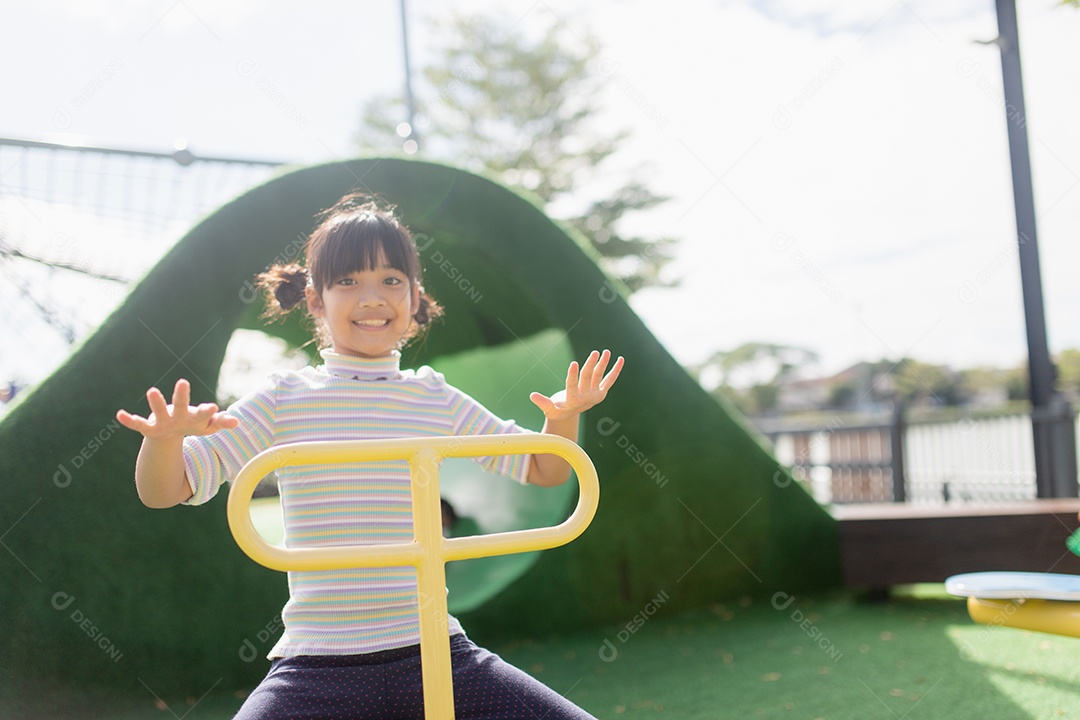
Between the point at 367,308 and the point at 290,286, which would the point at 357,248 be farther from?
the point at 290,286

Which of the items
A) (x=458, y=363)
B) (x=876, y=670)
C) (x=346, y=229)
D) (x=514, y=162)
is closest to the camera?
(x=346, y=229)

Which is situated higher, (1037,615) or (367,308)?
(367,308)

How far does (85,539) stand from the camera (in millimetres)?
2783

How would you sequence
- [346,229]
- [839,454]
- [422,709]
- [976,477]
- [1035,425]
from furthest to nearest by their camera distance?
[839,454]
[976,477]
[1035,425]
[346,229]
[422,709]

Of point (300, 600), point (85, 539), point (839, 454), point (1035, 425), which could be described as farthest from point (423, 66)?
point (300, 600)

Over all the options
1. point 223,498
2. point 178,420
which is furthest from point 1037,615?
point 223,498

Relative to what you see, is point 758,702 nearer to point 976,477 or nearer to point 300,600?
point 300,600

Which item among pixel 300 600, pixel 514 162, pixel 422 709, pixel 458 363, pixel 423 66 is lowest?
pixel 422 709

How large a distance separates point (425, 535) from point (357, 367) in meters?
0.53

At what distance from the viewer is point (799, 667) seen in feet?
10.6

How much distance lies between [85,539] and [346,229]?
1766mm

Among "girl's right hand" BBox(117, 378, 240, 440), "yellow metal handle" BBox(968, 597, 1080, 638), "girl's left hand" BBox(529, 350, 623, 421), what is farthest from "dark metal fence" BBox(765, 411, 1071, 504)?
"girl's right hand" BBox(117, 378, 240, 440)

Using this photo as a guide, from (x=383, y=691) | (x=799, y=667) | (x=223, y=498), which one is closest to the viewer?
(x=383, y=691)

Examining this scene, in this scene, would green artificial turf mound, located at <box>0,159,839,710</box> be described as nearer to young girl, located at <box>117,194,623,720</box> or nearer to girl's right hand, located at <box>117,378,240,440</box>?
young girl, located at <box>117,194,623,720</box>
